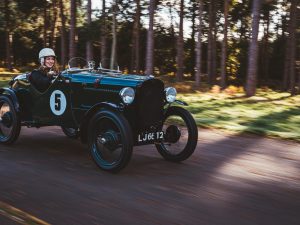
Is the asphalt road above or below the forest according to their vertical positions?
below

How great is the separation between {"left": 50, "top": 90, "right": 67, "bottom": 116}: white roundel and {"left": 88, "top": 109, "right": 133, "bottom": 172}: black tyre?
3.18 feet

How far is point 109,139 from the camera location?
18.3 ft

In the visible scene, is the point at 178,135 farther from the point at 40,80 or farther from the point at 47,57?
the point at 47,57

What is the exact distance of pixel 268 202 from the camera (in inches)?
178

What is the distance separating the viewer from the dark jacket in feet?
22.9

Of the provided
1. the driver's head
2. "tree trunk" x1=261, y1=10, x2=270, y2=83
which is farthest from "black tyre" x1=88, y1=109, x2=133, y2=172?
"tree trunk" x1=261, y1=10, x2=270, y2=83

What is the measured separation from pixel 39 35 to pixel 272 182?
150ft

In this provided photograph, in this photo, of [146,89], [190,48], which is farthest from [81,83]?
A: [190,48]

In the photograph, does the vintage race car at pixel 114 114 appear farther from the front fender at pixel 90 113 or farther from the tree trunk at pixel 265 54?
the tree trunk at pixel 265 54

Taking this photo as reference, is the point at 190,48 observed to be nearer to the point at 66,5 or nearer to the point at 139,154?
the point at 66,5

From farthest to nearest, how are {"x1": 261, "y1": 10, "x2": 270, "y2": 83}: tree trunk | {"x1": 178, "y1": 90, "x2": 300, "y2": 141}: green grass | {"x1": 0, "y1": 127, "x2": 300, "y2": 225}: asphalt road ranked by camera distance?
{"x1": 261, "y1": 10, "x2": 270, "y2": 83}: tree trunk → {"x1": 178, "y1": 90, "x2": 300, "y2": 141}: green grass → {"x1": 0, "y1": 127, "x2": 300, "y2": 225}: asphalt road

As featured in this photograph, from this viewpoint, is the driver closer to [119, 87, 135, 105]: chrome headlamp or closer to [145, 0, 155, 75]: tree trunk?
[119, 87, 135, 105]: chrome headlamp

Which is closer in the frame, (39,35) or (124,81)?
(124,81)

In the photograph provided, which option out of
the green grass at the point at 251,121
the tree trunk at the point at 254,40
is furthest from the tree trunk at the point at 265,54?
the green grass at the point at 251,121
